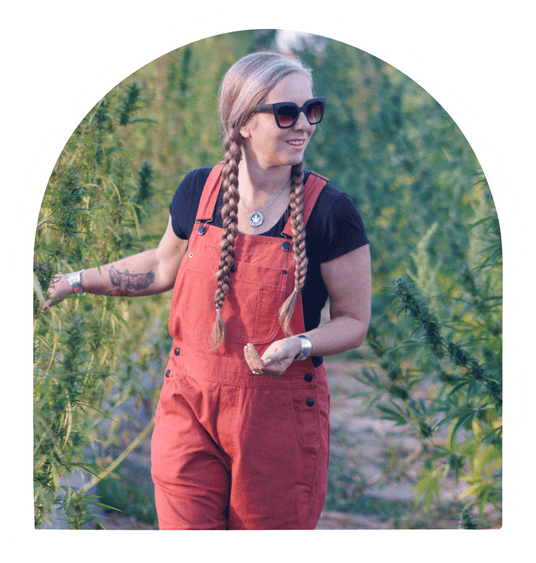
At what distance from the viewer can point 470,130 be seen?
244 cm

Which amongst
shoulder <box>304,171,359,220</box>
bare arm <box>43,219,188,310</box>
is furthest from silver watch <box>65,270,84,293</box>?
shoulder <box>304,171,359,220</box>

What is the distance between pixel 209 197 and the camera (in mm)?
2324

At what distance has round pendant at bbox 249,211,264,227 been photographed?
2266 millimetres

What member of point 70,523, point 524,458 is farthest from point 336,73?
point 70,523

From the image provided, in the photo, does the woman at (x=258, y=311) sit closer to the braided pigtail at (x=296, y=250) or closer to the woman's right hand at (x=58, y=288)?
the braided pigtail at (x=296, y=250)

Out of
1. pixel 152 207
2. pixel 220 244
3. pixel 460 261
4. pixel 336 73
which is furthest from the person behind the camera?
pixel 336 73

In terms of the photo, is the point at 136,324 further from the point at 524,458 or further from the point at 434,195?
the point at 524,458

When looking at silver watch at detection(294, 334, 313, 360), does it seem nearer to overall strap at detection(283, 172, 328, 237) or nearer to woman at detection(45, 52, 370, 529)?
woman at detection(45, 52, 370, 529)

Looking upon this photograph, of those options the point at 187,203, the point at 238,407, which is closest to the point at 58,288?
the point at 187,203

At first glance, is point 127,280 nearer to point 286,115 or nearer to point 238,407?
point 238,407

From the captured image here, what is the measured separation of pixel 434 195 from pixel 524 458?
1.33 metres

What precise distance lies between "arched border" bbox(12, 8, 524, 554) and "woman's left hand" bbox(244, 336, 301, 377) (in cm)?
64

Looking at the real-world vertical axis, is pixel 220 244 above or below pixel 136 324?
above

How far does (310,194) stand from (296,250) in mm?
204
